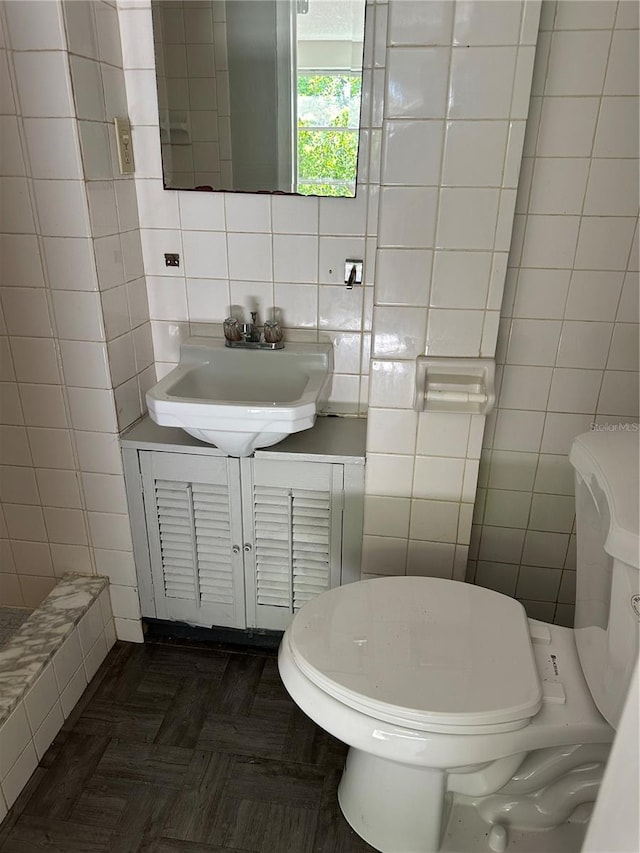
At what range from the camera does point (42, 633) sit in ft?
5.08

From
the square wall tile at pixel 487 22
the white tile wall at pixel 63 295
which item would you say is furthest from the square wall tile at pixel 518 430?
the white tile wall at pixel 63 295

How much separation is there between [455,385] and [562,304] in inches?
14.8

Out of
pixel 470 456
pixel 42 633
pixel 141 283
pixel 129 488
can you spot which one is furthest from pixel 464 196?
pixel 42 633

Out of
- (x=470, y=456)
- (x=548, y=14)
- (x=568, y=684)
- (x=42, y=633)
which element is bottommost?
(x=42, y=633)

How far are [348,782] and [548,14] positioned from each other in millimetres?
1690

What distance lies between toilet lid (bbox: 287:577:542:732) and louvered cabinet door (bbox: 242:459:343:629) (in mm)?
320

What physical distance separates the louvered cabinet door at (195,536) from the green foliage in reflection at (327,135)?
0.76m

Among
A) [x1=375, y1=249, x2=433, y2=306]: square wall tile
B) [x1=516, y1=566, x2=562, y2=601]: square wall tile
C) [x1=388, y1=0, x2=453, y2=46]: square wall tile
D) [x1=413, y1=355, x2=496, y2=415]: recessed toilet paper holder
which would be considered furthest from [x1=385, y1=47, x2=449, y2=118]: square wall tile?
[x1=516, y1=566, x2=562, y2=601]: square wall tile

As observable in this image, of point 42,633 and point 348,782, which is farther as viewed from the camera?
point 42,633

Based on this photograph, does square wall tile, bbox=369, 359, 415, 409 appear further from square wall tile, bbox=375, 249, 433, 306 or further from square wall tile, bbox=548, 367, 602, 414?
square wall tile, bbox=548, 367, 602, 414

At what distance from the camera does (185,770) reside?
1449mm

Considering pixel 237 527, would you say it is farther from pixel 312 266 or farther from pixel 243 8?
pixel 243 8

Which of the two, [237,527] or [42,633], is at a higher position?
[237,527]

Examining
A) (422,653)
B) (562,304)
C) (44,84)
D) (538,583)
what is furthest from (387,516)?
(44,84)
